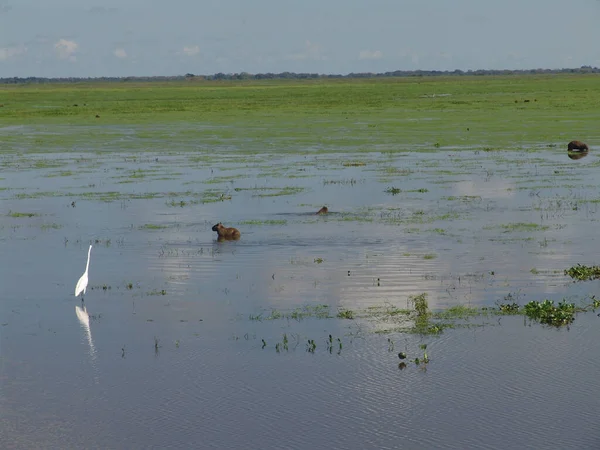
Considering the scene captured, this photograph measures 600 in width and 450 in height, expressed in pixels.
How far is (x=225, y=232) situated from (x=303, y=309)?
279 inches

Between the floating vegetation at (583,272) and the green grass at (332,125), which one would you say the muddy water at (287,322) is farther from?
the green grass at (332,125)

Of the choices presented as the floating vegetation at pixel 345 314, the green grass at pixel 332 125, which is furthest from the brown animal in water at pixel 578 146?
the floating vegetation at pixel 345 314

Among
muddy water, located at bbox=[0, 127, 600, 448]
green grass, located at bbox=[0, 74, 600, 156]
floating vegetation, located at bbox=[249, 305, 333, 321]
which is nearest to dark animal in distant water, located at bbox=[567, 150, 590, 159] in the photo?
green grass, located at bbox=[0, 74, 600, 156]

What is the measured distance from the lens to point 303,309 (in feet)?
58.6

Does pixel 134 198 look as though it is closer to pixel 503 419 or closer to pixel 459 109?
pixel 503 419

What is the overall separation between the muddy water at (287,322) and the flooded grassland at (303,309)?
0.16ft

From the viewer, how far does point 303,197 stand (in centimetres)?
3297

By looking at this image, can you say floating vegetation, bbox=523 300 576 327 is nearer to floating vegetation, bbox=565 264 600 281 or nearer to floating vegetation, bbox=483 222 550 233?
floating vegetation, bbox=565 264 600 281

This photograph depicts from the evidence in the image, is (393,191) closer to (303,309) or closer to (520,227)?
(520,227)

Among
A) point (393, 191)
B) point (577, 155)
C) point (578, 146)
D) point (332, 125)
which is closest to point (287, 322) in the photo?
point (393, 191)

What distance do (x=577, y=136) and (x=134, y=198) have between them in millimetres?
30119

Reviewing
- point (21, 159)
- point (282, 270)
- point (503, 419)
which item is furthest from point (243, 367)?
point (21, 159)

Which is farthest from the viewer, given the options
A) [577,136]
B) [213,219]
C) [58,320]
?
[577,136]

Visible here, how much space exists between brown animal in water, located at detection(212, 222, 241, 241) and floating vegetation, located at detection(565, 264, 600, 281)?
8.27 metres
